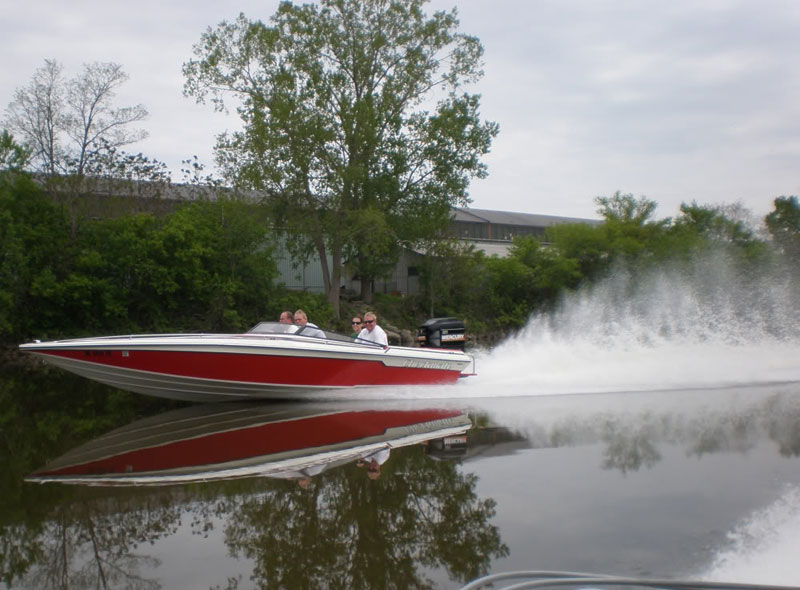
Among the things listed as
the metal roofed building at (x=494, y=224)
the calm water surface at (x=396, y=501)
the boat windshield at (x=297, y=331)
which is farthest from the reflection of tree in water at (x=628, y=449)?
the metal roofed building at (x=494, y=224)

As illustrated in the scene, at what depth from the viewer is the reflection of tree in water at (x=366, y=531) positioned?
4.30 meters

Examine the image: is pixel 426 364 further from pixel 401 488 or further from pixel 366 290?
pixel 366 290

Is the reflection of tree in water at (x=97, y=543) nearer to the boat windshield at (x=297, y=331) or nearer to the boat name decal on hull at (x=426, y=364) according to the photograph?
the boat windshield at (x=297, y=331)

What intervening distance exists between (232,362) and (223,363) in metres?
0.13

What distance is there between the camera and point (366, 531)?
5.00 meters

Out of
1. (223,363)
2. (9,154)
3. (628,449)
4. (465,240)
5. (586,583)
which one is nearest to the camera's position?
(586,583)

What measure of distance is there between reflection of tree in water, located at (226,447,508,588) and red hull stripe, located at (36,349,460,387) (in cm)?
419

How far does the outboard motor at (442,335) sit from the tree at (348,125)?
1129cm

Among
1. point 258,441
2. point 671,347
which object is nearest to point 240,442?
point 258,441

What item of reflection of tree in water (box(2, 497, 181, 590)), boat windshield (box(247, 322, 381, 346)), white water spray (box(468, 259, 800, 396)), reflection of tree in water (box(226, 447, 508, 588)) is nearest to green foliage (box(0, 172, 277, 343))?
white water spray (box(468, 259, 800, 396))

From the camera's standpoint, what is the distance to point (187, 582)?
166 inches

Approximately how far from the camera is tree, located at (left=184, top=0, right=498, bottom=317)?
24984 millimetres

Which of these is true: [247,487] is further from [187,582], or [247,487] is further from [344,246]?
[344,246]

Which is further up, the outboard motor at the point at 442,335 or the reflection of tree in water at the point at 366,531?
the outboard motor at the point at 442,335
